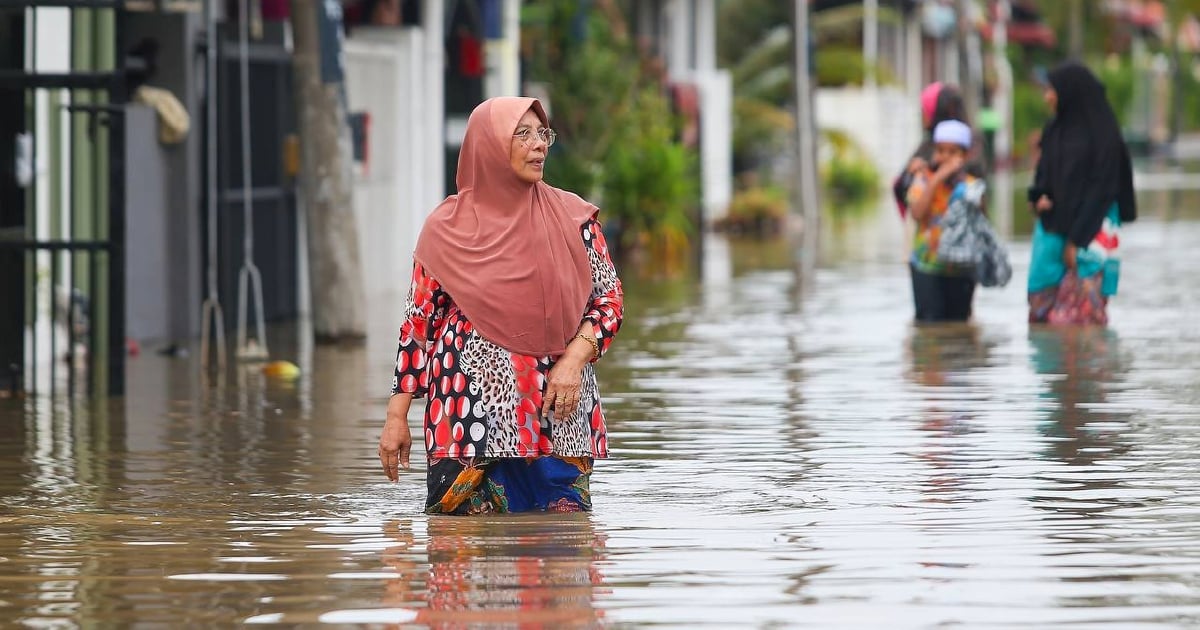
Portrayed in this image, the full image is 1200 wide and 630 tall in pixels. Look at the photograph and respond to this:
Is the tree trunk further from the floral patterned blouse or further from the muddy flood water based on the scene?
the floral patterned blouse

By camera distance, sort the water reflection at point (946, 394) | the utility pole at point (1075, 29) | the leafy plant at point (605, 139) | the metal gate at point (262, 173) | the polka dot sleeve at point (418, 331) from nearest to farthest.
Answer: the polka dot sleeve at point (418, 331)
the water reflection at point (946, 394)
the metal gate at point (262, 173)
the leafy plant at point (605, 139)
the utility pole at point (1075, 29)

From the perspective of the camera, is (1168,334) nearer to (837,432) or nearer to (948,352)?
(948,352)

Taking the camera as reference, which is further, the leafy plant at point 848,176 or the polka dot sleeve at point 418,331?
the leafy plant at point 848,176

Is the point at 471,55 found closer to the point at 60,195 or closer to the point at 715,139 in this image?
the point at 60,195

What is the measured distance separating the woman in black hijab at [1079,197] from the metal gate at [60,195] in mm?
5345

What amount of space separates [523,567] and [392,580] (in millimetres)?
370

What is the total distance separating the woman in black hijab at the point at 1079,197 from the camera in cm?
1438

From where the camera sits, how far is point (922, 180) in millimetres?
14758

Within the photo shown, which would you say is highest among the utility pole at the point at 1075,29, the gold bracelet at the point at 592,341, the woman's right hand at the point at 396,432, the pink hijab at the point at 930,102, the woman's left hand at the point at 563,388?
the utility pole at the point at 1075,29

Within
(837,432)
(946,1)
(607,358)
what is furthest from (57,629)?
(946,1)

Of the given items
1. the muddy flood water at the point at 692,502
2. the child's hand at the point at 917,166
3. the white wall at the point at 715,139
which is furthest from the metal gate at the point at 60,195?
the white wall at the point at 715,139

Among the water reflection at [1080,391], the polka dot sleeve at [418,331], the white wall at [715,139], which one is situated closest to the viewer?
the polka dot sleeve at [418,331]

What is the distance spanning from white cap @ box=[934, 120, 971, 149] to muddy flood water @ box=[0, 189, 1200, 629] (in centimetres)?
114

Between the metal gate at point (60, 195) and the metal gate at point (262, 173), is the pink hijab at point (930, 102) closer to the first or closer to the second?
the metal gate at point (262, 173)
